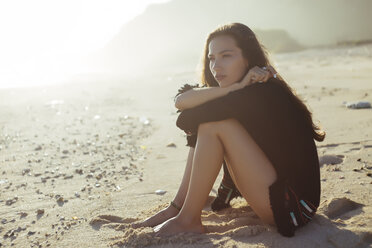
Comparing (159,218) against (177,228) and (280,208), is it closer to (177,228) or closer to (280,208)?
(177,228)

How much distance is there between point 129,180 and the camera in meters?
4.04

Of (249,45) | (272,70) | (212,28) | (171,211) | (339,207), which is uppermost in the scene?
(212,28)

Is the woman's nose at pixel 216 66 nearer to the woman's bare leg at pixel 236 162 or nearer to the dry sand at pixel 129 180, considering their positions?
the woman's bare leg at pixel 236 162

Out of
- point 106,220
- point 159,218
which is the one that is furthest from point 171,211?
point 106,220

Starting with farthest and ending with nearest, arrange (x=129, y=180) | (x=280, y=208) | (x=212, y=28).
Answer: (x=212, y=28) → (x=129, y=180) → (x=280, y=208)

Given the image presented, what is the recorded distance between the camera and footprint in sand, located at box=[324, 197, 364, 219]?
2809 mm

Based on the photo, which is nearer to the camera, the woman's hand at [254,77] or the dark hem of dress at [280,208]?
the dark hem of dress at [280,208]

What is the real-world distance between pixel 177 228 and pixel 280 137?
0.92 metres

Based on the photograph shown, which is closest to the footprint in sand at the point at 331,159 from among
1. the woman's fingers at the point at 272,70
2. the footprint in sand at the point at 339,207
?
the footprint in sand at the point at 339,207

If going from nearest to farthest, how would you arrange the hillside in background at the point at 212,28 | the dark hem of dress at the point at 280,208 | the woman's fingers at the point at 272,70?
the dark hem of dress at the point at 280,208
the woman's fingers at the point at 272,70
the hillside in background at the point at 212,28

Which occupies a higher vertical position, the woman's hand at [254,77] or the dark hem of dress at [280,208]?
the woman's hand at [254,77]

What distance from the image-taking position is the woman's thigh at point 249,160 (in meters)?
2.46

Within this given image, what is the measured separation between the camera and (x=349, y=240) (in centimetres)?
236

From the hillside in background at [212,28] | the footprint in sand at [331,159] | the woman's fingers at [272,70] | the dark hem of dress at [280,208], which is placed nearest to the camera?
the dark hem of dress at [280,208]
